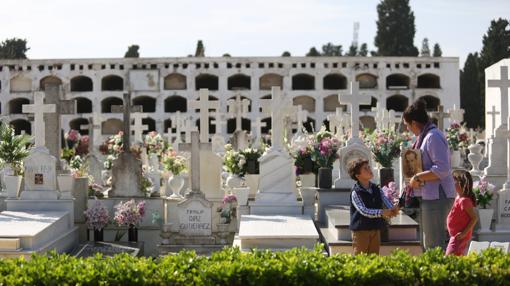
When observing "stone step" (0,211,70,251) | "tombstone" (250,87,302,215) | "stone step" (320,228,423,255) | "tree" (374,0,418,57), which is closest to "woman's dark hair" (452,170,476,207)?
"stone step" (320,228,423,255)

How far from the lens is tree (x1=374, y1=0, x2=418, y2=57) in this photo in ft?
126

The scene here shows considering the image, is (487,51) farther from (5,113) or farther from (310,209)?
(310,209)

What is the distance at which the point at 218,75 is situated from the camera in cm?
3431

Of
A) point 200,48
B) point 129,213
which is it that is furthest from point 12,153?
point 200,48

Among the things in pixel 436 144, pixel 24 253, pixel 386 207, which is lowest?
pixel 24 253

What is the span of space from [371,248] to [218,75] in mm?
29373

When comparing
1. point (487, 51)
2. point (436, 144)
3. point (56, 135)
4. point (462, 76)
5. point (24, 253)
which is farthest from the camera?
point (462, 76)

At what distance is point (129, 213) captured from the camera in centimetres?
884

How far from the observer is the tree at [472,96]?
1390 inches

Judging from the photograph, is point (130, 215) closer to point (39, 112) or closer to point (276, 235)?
point (39, 112)

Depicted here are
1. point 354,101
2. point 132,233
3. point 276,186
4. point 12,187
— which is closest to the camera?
point 276,186

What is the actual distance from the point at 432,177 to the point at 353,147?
159 inches

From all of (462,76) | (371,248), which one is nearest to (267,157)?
(371,248)

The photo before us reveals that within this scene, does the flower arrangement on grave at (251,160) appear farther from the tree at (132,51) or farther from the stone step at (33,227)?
the tree at (132,51)
